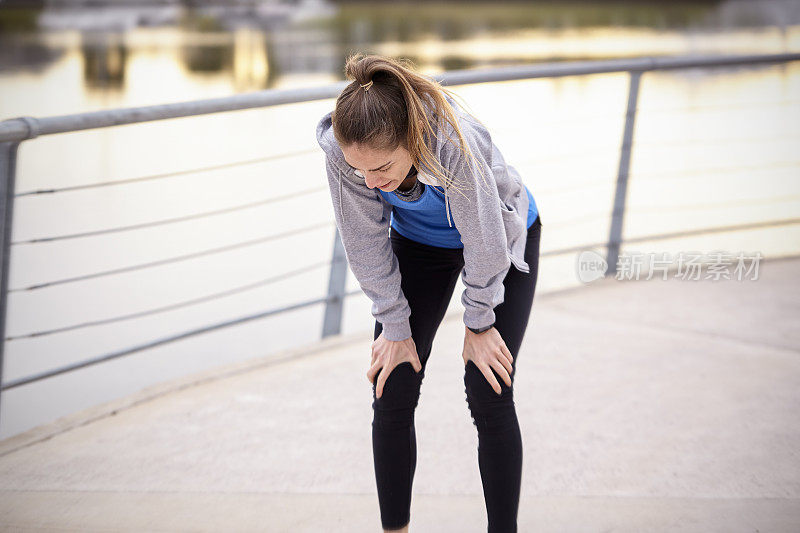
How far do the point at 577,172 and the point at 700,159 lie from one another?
1.09 metres

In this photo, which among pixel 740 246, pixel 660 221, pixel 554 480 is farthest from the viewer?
pixel 660 221

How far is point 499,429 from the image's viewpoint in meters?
1.90

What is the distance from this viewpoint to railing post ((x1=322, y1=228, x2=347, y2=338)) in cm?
351

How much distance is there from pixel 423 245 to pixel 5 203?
4.38 ft

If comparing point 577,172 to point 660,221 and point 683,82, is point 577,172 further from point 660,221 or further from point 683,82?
point 683,82

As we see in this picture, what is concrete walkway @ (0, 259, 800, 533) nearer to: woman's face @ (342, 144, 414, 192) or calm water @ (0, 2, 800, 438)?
calm water @ (0, 2, 800, 438)

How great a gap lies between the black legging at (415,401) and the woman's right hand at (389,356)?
0.01 m

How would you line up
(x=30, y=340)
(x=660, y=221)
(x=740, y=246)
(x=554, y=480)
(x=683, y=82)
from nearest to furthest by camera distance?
(x=554, y=480)
(x=30, y=340)
(x=740, y=246)
(x=660, y=221)
(x=683, y=82)

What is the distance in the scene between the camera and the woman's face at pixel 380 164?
1.69 meters

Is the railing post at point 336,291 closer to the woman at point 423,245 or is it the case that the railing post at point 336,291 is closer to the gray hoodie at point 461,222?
the woman at point 423,245

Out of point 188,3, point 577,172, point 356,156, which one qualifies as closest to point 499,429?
point 356,156

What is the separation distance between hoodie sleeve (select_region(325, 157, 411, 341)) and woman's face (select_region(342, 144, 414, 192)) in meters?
0.08

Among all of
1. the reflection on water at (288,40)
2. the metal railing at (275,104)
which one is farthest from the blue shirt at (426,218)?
the reflection on water at (288,40)

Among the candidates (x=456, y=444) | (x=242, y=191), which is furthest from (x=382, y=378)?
(x=242, y=191)
